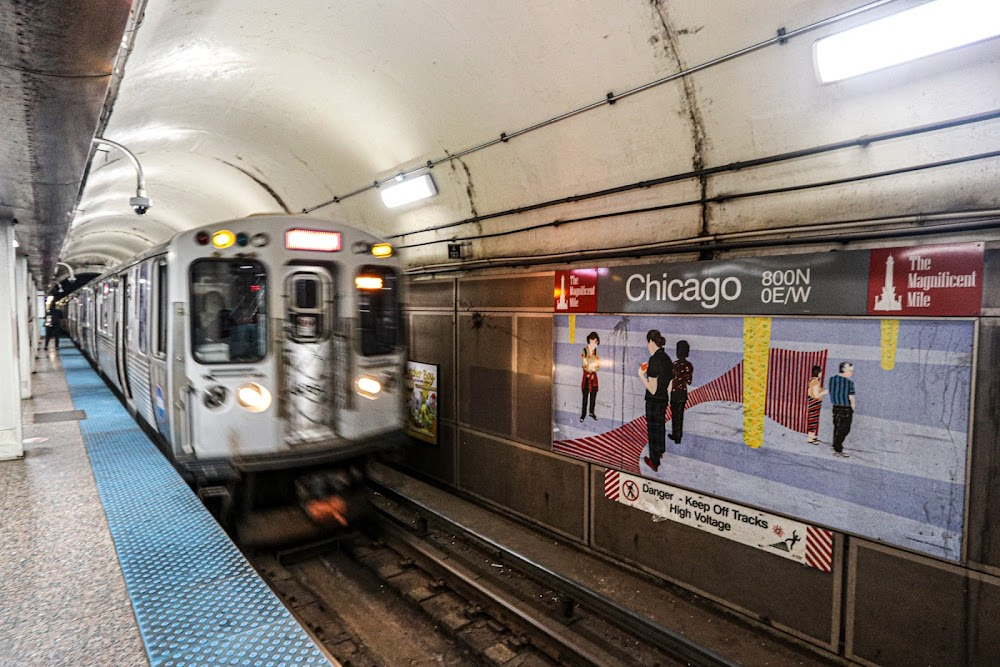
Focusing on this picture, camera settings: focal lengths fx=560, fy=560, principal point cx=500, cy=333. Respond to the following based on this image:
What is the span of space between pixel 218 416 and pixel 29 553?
5.23 ft

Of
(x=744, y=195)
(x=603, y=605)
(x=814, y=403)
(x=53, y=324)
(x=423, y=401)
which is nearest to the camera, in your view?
(x=814, y=403)

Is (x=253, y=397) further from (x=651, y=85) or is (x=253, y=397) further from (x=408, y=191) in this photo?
(x=651, y=85)

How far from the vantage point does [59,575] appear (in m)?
2.98

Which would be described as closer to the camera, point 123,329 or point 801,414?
point 801,414

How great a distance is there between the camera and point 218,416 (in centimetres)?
470

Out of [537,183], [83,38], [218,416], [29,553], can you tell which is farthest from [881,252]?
[29,553]

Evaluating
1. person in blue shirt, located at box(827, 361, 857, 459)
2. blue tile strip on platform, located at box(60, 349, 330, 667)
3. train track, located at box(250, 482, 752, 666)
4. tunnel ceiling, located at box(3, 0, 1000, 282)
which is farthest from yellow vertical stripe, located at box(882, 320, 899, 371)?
blue tile strip on platform, located at box(60, 349, 330, 667)

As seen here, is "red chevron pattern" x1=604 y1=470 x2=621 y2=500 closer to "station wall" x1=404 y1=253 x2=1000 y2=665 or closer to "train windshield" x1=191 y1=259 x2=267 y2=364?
"station wall" x1=404 y1=253 x2=1000 y2=665

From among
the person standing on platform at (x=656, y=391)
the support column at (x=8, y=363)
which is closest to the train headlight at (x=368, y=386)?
the person standing on platform at (x=656, y=391)

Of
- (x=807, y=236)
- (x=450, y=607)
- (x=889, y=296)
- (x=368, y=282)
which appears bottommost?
(x=450, y=607)

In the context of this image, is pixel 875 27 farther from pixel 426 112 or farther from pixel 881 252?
pixel 426 112

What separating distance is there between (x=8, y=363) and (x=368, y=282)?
374 cm

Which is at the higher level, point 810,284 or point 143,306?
point 810,284

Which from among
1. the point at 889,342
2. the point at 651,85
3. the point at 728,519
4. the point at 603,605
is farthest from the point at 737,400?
the point at 651,85
